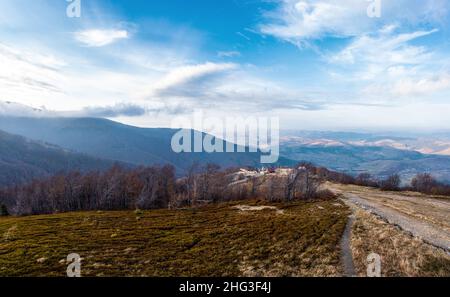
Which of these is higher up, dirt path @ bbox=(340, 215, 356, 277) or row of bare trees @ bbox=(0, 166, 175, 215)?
dirt path @ bbox=(340, 215, 356, 277)

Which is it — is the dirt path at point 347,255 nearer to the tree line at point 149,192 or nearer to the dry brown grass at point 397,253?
the dry brown grass at point 397,253

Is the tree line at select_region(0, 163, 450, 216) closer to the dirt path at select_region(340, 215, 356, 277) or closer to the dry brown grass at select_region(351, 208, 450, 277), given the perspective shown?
the dirt path at select_region(340, 215, 356, 277)

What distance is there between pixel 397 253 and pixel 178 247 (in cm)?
2336

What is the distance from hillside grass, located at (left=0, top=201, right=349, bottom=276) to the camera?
2528 centimetres

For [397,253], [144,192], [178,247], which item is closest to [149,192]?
[144,192]

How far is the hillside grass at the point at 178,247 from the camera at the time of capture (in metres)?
25.3

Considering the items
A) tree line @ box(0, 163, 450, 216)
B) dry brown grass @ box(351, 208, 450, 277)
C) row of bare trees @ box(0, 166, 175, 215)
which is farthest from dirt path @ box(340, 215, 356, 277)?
row of bare trees @ box(0, 166, 175, 215)

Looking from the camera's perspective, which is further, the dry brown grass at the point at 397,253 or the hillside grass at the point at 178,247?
the hillside grass at the point at 178,247

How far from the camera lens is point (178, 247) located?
3294cm

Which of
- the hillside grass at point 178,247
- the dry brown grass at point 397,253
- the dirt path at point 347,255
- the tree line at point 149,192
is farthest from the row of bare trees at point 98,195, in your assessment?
the dry brown grass at point 397,253

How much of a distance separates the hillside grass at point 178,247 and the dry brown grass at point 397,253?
2415mm

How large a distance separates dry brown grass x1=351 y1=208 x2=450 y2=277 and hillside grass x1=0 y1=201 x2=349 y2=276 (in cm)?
242

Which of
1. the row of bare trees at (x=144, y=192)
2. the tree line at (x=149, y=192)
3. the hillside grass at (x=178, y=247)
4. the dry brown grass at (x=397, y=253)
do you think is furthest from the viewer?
the row of bare trees at (x=144, y=192)
